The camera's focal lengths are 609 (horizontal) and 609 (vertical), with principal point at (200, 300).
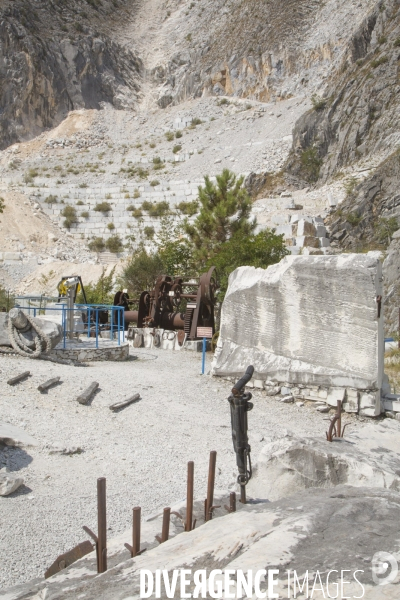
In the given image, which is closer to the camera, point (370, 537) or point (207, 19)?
point (370, 537)

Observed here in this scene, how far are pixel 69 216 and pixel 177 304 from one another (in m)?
23.9

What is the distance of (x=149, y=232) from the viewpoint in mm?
37812

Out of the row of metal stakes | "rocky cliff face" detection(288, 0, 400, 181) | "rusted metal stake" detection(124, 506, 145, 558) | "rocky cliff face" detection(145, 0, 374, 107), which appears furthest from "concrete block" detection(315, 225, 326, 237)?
"rocky cliff face" detection(145, 0, 374, 107)

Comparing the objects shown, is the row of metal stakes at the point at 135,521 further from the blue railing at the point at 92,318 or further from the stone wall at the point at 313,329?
the blue railing at the point at 92,318

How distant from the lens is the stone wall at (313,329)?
8.94m

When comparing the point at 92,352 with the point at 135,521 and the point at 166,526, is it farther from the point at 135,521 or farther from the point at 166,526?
the point at 135,521

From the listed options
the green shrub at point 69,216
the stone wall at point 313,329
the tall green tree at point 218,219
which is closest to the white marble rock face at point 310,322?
the stone wall at point 313,329

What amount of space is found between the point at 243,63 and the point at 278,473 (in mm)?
59143

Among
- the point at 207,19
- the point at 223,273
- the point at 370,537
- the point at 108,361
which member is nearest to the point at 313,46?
the point at 207,19

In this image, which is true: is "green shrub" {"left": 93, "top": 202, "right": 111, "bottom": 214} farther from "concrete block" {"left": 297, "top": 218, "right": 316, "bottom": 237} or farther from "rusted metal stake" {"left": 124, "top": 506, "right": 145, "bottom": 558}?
"rusted metal stake" {"left": 124, "top": 506, "right": 145, "bottom": 558}

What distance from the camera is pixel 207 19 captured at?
71.1 meters

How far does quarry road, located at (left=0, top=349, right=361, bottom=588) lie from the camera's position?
210 inches

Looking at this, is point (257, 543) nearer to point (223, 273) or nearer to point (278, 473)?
point (278, 473)

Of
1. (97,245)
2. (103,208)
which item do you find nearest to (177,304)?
(97,245)
